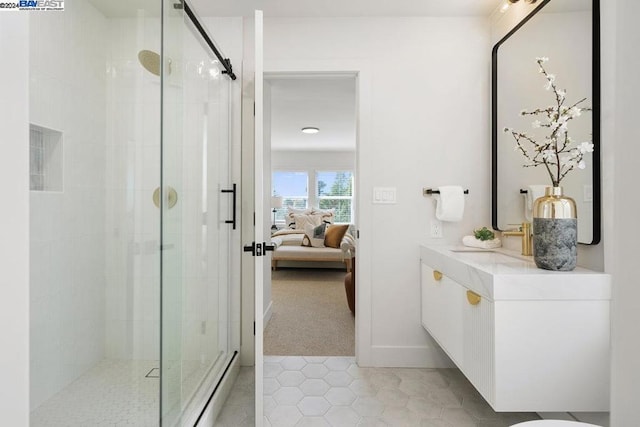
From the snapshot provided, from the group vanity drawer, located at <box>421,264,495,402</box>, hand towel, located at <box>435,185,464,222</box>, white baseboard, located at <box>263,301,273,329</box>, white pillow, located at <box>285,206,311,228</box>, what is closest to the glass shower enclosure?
vanity drawer, located at <box>421,264,495,402</box>

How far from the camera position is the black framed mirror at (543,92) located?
152 centimetres

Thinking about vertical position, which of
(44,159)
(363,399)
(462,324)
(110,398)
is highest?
(44,159)

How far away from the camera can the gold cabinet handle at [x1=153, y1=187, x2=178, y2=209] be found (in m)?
1.38

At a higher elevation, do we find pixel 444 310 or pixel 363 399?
pixel 444 310

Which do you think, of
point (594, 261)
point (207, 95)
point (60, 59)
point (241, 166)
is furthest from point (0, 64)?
point (594, 261)

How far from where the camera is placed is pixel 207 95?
1.98 meters

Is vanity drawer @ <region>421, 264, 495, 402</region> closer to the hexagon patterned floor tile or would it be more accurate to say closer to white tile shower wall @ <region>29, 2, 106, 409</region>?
the hexagon patterned floor tile

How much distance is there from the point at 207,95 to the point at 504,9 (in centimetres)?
193

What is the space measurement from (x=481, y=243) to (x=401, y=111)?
1081mm

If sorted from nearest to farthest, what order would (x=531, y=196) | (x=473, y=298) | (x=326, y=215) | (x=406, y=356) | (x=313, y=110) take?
(x=473, y=298) → (x=531, y=196) → (x=406, y=356) → (x=313, y=110) → (x=326, y=215)

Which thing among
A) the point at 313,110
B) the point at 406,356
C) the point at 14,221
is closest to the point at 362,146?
the point at 406,356

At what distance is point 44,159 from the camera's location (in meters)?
1.10

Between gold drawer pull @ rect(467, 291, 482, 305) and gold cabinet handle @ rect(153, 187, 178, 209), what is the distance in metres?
1.45

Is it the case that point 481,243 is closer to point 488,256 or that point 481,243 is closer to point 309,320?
point 488,256
